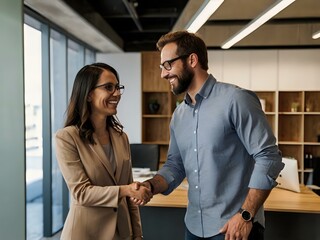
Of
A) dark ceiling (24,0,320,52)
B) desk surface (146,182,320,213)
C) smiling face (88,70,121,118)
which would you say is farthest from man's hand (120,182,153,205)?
dark ceiling (24,0,320,52)

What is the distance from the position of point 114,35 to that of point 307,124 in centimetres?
380

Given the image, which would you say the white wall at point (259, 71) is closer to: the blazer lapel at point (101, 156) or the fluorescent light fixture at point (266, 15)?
the fluorescent light fixture at point (266, 15)

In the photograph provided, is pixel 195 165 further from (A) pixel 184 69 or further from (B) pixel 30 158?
(B) pixel 30 158

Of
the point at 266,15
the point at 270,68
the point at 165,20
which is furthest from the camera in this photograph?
the point at 165,20

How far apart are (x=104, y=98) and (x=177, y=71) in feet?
1.34

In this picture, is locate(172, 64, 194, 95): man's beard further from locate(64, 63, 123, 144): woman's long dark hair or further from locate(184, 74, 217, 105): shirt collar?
locate(64, 63, 123, 144): woman's long dark hair

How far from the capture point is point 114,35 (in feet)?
18.7

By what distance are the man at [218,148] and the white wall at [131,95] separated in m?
4.09

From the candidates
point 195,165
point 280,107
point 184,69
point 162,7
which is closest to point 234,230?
point 195,165

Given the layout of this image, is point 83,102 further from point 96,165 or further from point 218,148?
point 218,148

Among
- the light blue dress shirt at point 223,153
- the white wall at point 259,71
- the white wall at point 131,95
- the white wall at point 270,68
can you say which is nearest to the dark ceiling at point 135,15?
the white wall at point 131,95

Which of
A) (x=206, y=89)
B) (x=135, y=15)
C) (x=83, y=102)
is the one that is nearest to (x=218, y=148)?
(x=206, y=89)

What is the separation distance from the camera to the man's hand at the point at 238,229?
1.48 meters

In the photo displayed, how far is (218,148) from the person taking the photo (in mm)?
1635
